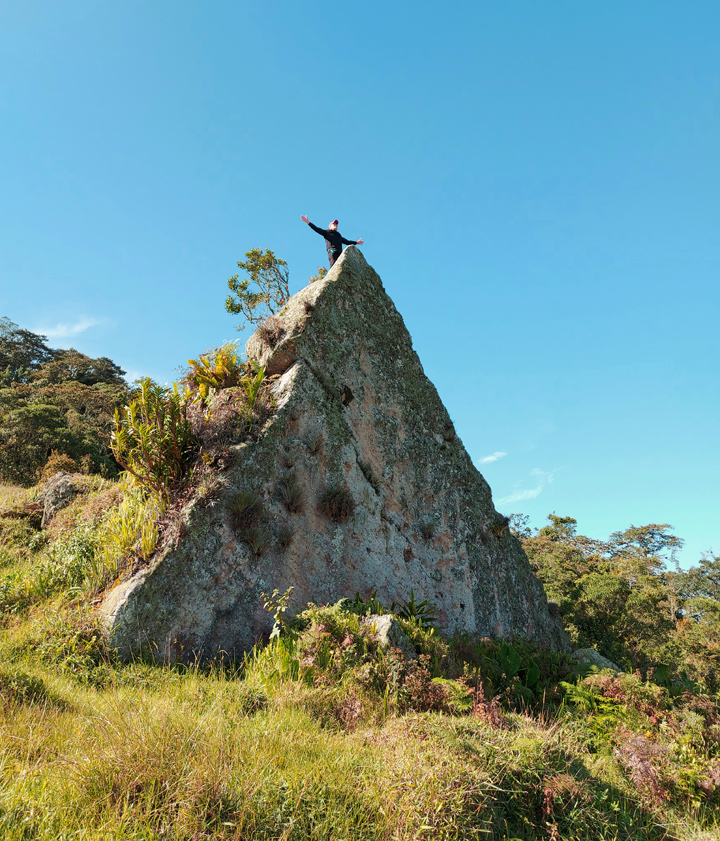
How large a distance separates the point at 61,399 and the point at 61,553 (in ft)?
79.0

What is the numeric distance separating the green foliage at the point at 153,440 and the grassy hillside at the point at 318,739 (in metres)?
0.51

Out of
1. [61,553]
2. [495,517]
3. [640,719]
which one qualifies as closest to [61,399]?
[61,553]

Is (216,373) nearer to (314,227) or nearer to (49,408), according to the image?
(314,227)

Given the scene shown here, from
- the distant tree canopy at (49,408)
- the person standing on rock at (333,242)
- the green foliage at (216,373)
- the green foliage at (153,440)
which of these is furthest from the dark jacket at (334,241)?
the distant tree canopy at (49,408)

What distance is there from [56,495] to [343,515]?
21.1 ft

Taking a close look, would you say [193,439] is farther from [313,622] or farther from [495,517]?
[495,517]

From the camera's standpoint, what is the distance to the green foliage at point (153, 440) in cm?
685

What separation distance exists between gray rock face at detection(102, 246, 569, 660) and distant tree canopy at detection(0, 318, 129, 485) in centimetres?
901

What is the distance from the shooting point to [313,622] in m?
5.64

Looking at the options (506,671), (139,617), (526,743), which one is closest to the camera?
(526,743)

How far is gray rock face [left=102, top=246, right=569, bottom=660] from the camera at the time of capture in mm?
6160

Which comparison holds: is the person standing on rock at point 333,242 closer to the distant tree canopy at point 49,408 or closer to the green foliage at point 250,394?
the green foliage at point 250,394

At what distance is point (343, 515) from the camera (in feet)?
26.8

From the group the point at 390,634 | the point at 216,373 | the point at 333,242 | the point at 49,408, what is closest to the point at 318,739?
the point at 390,634
